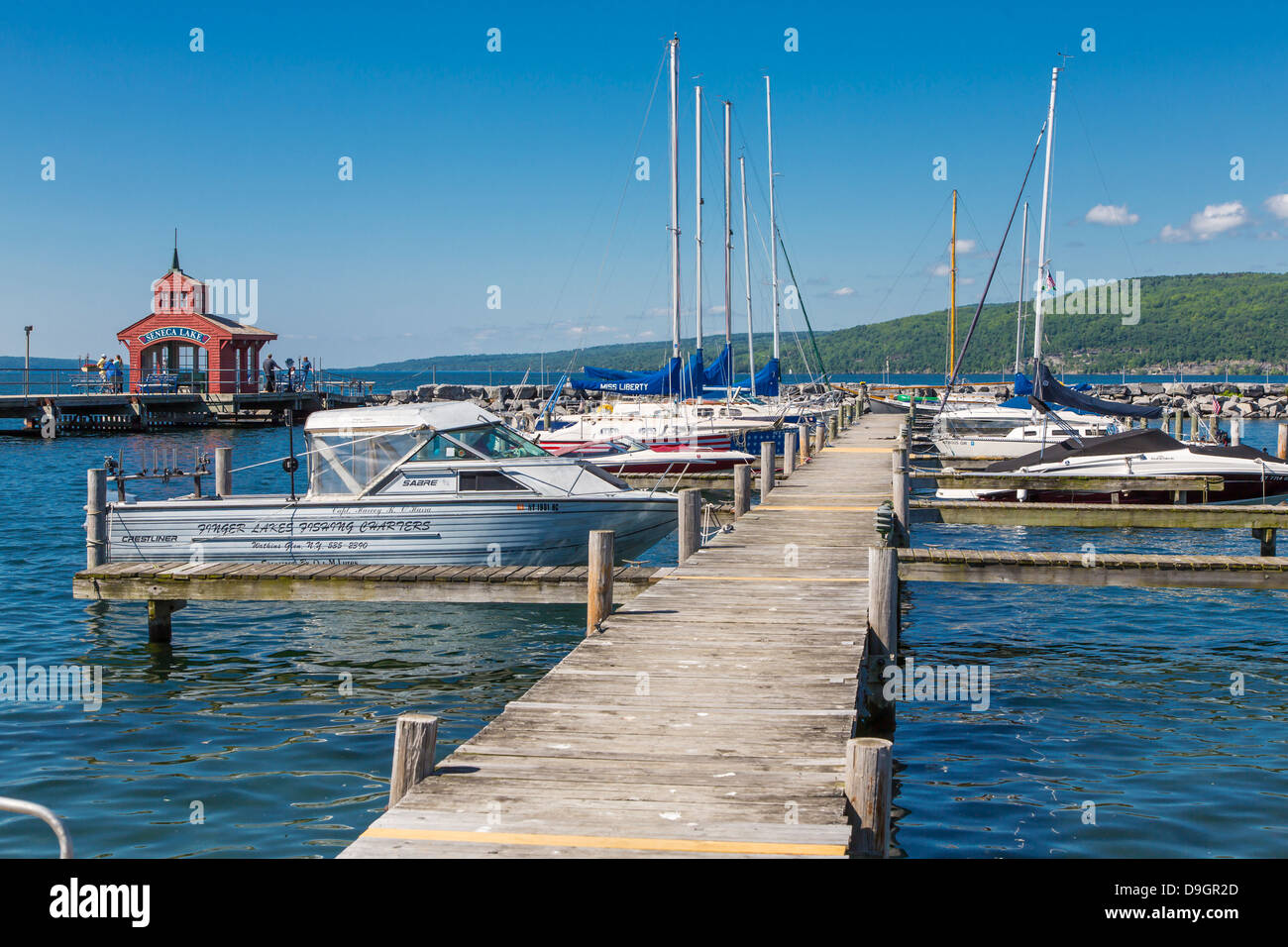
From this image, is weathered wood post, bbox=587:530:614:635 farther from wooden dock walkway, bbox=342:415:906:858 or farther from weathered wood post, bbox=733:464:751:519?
weathered wood post, bbox=733:464:751:519

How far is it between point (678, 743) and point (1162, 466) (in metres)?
19.6

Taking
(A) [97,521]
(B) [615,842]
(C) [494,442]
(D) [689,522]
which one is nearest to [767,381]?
(C) [494,442]

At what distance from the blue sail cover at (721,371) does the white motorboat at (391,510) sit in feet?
65.7

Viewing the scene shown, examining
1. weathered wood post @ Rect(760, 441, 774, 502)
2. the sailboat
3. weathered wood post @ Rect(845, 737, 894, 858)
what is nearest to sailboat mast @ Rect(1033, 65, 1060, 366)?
the sailboat

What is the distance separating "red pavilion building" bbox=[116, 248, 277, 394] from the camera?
6062 centimetres

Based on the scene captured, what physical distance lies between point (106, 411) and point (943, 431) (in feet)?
140

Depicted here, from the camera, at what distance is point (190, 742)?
11062 mm

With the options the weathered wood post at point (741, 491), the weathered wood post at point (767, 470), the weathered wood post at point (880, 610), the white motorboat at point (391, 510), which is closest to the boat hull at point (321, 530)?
the white motorboat at point (391, 510)

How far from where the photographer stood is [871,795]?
19.7 feet

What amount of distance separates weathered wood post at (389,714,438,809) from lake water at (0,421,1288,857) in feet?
8.38
